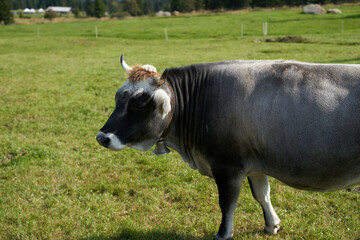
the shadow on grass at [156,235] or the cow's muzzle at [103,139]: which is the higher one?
the cow's muzzle at [103,139]

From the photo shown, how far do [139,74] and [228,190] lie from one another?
5.42 feet

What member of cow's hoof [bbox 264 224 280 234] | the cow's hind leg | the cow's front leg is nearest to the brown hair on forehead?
the cow's front leg

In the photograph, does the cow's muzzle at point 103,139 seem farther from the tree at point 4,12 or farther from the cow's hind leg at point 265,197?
the tree at point 4,12

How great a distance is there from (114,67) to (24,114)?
7481 mm

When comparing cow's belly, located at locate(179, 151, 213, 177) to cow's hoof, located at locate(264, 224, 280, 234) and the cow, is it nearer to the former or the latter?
the cow

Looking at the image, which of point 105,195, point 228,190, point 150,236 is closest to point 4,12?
point 105,195

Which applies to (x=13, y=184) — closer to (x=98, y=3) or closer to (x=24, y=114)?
(x=24, y=114)

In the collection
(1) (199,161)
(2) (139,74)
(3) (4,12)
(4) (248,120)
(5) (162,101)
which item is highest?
(3) (4,12)

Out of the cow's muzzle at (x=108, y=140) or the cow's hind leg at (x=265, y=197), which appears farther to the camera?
the cow's hind leg at (x=265, y=197)

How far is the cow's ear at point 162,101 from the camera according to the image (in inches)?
148

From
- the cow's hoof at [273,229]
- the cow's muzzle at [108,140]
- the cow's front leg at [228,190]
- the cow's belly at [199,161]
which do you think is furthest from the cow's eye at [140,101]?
the cow's hoof at [273,229]

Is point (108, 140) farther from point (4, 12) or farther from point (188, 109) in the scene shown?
point (4, 12)

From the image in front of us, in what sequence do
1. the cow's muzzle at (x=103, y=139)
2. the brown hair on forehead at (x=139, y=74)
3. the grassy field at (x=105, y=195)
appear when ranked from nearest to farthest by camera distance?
the cow's muzzle at (x=103, y=139) → the brown hair on forehead at (x=139, y=74) → the grassy field at (x=105, y=195)

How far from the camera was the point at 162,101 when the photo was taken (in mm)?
3783
